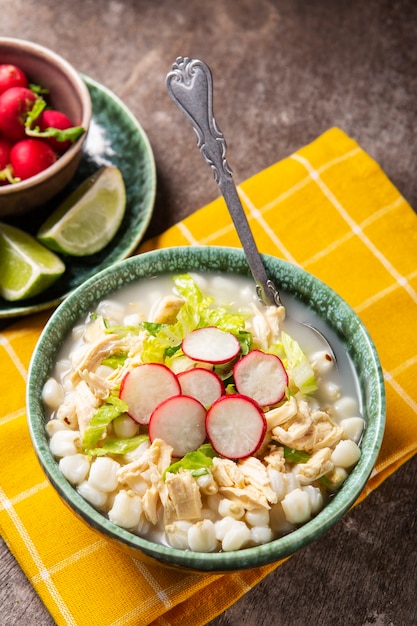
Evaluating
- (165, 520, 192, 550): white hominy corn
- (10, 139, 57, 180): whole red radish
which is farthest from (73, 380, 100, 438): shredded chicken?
(10, 139, 57, 180): whole red radish

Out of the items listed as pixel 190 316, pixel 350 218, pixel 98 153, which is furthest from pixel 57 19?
pixel 190 316

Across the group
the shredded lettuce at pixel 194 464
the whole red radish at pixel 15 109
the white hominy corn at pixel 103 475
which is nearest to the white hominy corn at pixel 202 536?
the shredded lettuce at pixel 194 464

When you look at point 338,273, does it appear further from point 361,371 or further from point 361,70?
point 361,70

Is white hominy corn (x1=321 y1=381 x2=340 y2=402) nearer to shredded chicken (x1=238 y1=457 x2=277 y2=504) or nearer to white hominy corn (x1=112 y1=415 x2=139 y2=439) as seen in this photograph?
shredded chicken (x1=238 y1=457 x2=277 y2=504)

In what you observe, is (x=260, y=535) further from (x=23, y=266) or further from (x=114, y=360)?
(x=23, y=266)

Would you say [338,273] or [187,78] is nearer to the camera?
[187,78]

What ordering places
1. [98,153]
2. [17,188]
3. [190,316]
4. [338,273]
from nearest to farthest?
[190,316], [17,188], [338,273], [98,153]

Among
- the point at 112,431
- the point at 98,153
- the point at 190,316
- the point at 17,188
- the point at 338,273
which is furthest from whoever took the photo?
the point at 98,153
